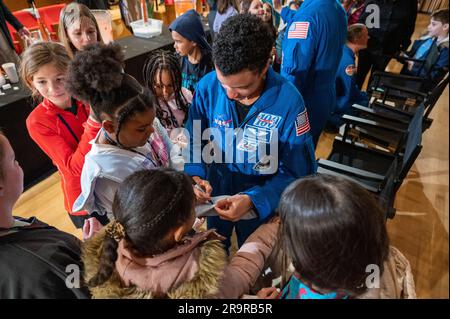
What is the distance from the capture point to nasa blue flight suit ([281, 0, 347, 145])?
7.08 ft

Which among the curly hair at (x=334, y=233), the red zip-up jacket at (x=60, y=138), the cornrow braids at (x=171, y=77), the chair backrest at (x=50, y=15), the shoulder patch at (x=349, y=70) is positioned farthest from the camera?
the chair backrest at (x=50, y=15)

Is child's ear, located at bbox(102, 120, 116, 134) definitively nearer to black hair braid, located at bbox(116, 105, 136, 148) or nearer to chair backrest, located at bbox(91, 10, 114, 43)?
black hair braid, located at bbox(116, 105, 136, 148)

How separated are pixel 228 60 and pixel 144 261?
777 millimetres

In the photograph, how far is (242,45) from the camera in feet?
3.63

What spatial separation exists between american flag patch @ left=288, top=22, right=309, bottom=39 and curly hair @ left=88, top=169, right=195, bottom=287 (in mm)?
1806

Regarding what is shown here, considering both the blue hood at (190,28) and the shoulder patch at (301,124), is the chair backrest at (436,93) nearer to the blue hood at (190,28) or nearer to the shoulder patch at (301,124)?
the shoulder patch at (301,124)

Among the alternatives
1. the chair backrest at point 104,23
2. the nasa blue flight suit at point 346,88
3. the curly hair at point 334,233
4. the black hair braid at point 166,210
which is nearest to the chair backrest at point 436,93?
the nasa blue flight suit at point 346,88

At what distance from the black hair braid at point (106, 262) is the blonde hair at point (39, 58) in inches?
46.4

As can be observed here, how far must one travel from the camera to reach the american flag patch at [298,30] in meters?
2.18

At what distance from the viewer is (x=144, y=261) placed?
83 cm

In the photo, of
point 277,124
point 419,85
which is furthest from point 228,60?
point 419,85

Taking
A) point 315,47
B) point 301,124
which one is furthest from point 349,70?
point 301,124

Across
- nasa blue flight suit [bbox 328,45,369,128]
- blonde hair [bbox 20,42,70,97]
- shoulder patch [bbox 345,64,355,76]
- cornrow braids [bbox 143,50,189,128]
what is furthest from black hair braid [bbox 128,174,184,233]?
shoulder patch [bbox 345,64,355,76]

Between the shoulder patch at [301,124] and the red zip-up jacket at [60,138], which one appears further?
the red zip-up jacket at [60,138]
